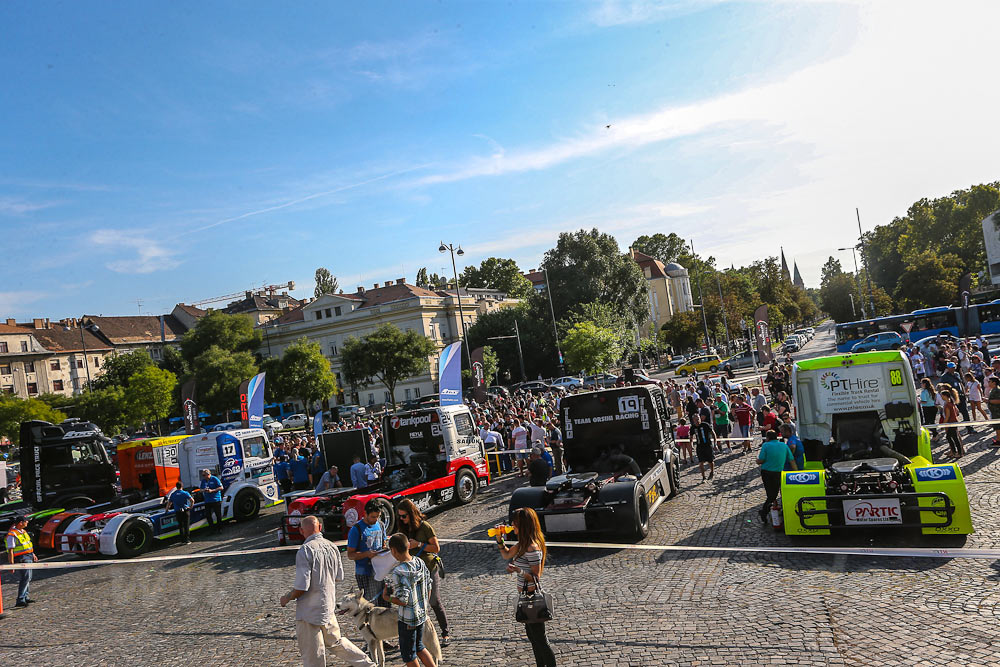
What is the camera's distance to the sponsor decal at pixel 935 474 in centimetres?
859

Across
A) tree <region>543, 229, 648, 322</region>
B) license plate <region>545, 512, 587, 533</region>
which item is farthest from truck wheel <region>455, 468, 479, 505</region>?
tree <region>543, 229, 648, 322</region>

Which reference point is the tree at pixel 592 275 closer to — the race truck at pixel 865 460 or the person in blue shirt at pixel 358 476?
the person in blue shirt at pixel 358 476

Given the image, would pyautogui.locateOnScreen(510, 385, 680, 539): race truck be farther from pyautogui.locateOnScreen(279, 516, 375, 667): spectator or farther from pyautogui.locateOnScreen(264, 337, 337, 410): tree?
pyautogui.locateOnScreen(264, 337, 337, 410): tree

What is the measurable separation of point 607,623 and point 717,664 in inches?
58.8

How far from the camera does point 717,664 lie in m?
5.81

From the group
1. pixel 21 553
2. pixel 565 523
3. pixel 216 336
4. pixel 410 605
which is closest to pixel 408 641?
pixel 410 605

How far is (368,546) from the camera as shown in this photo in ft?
23.7

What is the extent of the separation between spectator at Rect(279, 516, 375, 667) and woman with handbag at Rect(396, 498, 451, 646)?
98 centimetres

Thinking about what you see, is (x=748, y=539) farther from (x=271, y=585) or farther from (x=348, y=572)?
(x=271, y=585)

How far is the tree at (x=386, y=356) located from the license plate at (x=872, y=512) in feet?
172

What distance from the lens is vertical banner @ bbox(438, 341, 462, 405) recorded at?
733 inches

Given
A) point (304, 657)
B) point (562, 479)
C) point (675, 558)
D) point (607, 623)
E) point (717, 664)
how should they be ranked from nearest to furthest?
point (717, 664)
point (304, 657)
point (607, 623)
point (675, 558)
point (562, 479)

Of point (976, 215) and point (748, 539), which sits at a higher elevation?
point (976, 215)

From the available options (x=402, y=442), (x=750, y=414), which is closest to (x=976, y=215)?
(x=750, y=414)
